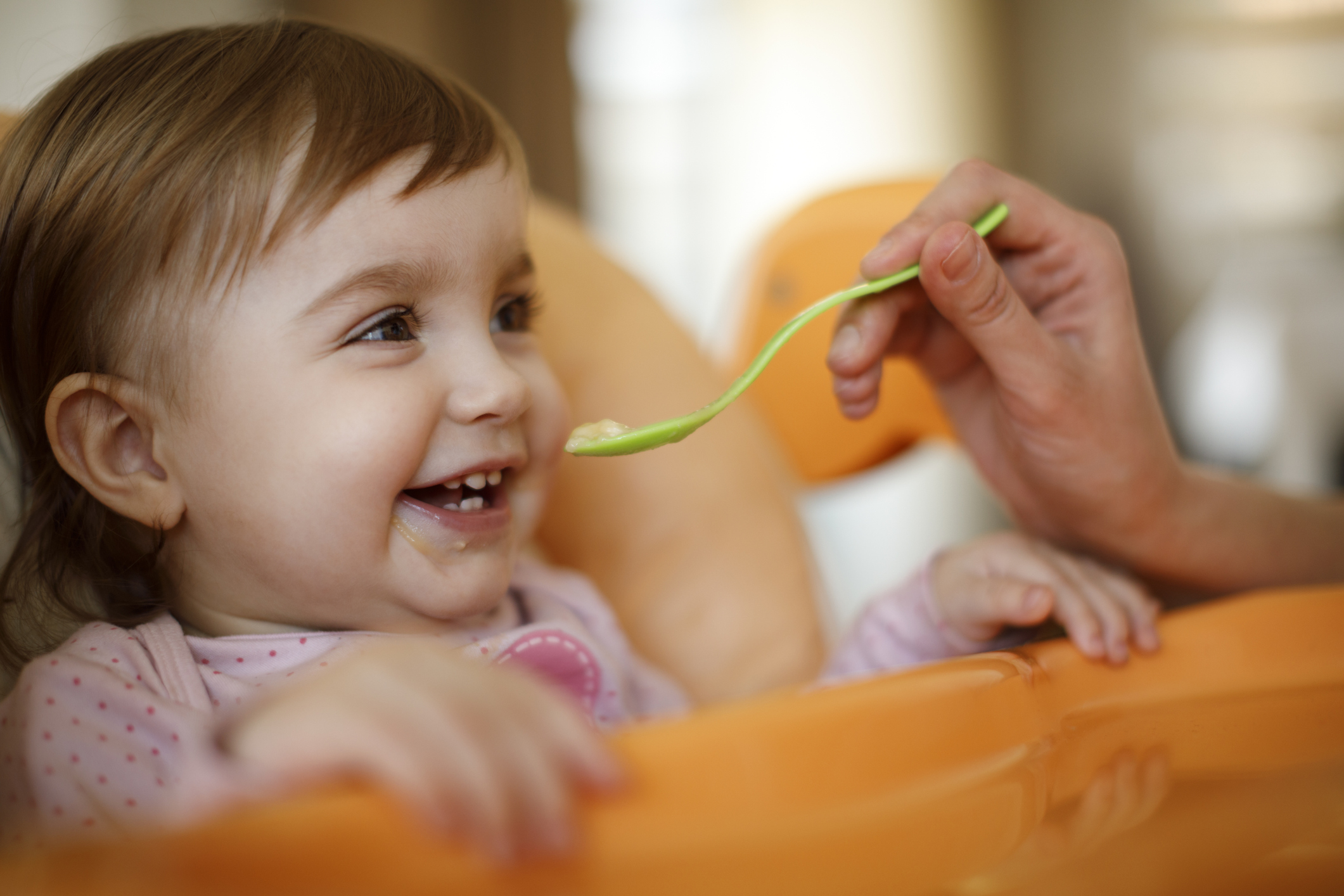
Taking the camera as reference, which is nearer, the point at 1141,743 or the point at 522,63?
the point at 1141,743

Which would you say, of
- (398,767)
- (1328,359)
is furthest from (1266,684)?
(1328,359)

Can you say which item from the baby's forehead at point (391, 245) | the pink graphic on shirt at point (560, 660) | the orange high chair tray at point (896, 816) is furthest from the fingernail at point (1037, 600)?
the baby's forehead at point (391, 245)

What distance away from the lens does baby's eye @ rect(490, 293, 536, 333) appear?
2.08ft

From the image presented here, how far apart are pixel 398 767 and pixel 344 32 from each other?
0.51 meters

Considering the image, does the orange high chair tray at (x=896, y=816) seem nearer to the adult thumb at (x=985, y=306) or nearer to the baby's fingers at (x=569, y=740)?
the baby's fingers at (x=569, y=740)

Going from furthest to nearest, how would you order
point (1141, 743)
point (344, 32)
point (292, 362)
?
1. point (344, 32)
2. point (292, 362)
3. point (1141, 743)

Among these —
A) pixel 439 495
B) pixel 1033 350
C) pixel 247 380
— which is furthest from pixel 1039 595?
pixel 247 380

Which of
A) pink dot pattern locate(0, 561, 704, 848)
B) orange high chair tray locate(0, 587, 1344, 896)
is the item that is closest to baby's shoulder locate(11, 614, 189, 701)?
pink dot pattern locate(0, 561, 704, 848)

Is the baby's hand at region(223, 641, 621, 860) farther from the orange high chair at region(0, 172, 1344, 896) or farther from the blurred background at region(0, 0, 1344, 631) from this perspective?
the blurred background at region(0, 0, 1344, 631)

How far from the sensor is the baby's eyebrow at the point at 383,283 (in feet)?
1.73

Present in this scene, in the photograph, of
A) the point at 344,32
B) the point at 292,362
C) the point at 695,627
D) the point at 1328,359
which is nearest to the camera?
the point at 292,362

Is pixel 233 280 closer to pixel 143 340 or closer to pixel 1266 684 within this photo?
pixel 143 340

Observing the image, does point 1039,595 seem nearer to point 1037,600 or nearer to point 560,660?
point 1037,600

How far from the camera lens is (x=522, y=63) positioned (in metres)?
2.90
